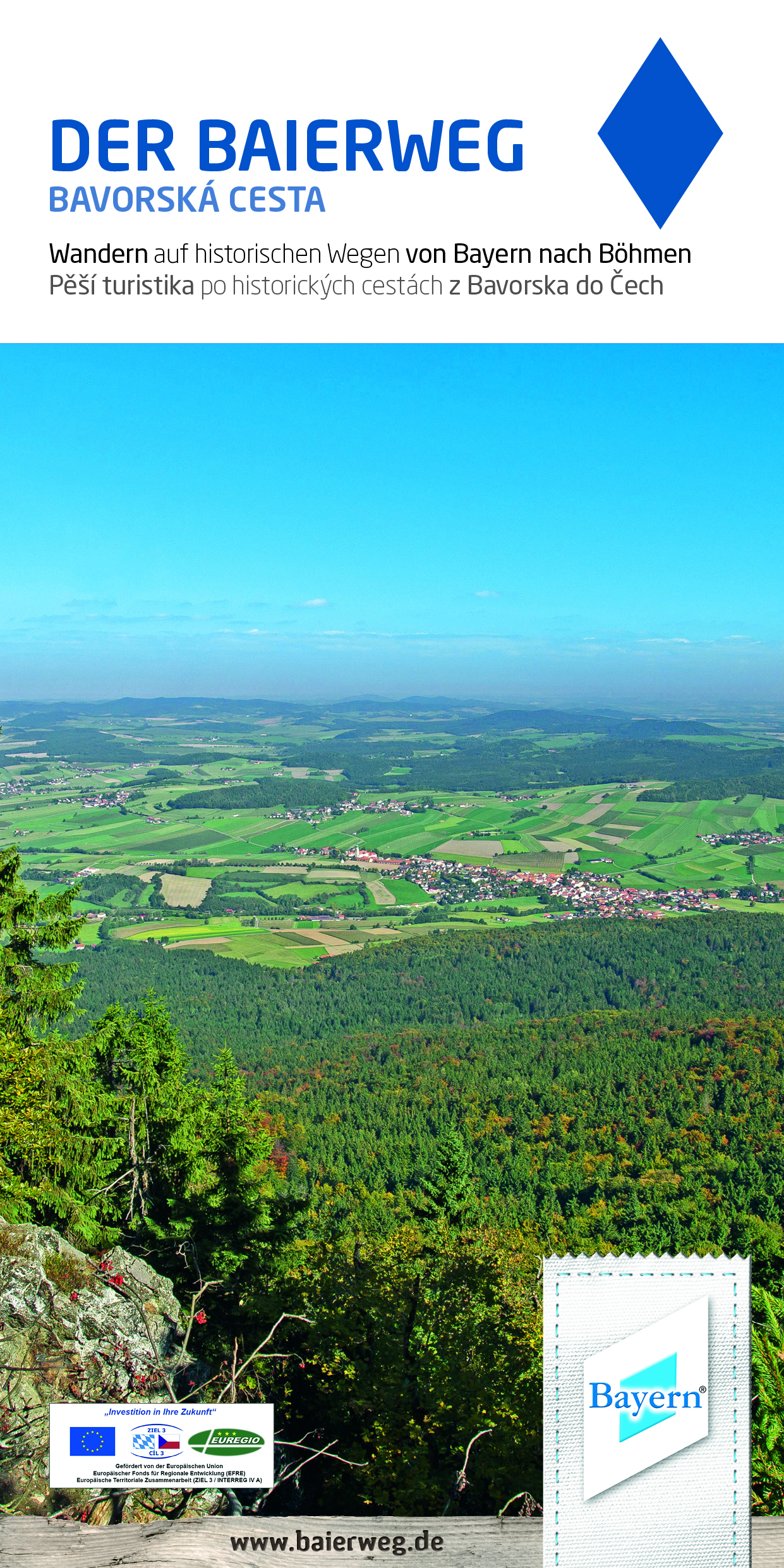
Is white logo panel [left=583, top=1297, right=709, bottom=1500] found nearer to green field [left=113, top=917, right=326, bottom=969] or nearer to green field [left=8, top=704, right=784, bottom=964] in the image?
green field [left=113, top=917, right=326, bottom=969]

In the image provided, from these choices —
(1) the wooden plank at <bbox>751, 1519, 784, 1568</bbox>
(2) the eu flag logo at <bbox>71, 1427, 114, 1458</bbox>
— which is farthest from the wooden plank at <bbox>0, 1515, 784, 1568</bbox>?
(2) the eu flag logo at <bbox>71, 1427, 114, 1458</bbox>

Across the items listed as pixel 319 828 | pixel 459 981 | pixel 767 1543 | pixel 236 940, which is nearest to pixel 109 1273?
pixel 767 1543

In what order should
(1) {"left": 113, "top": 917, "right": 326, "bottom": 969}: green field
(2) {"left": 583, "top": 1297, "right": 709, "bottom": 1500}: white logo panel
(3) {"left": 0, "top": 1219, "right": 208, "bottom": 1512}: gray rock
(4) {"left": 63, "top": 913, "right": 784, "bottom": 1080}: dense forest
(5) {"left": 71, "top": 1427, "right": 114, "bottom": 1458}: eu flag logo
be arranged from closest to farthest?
(2) {"left": 583, "top": 1297, "right": 709, "bottom": 1500}: white logo panel → (5) {"left": 71, "top": 1427, "right": 114, "bottom": 1458}: eu flag logo → (3) {"left": 0, "top": 1219, "right": 208, "bottom": 1512}: gray rock → (4) {"left": 63, "top": 913, "right": 784, "bottom": 1080}: dense forest → (1) {"left": 113, "top": 917, "right": 326, "bottom": 969}: green field

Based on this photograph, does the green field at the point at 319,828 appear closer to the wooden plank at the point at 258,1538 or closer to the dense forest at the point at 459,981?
the dense forest at the point at 459,981

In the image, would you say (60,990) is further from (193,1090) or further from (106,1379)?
(106,1379)
